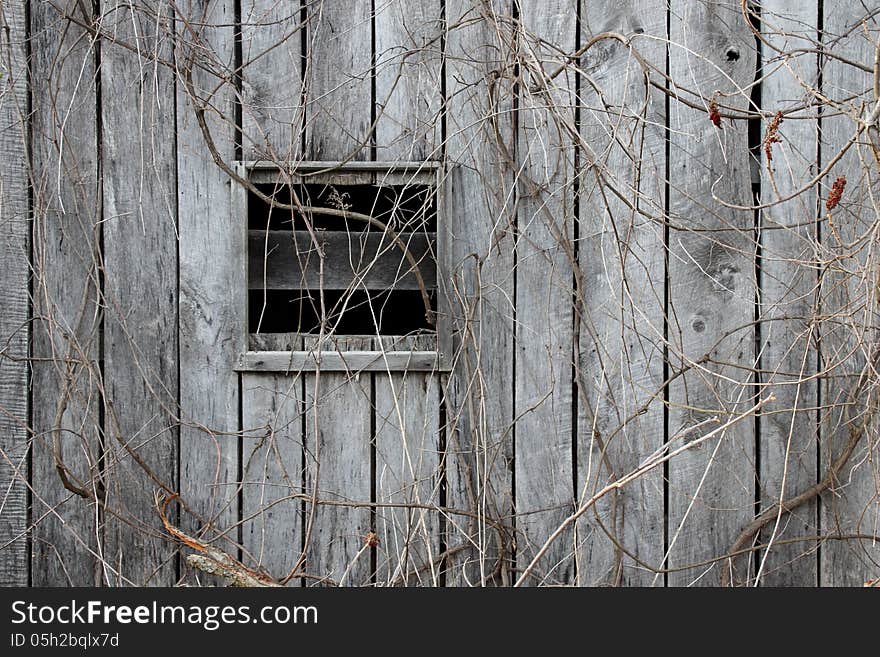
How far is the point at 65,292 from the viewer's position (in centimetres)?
248

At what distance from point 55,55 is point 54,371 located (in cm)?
94

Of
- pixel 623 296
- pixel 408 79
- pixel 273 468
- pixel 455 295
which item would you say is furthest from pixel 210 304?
pixel 623 296

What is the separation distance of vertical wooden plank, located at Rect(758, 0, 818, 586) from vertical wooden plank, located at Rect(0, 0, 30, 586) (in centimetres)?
221

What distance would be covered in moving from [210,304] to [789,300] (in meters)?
1.74

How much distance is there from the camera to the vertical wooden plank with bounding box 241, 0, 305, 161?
97.2 inches

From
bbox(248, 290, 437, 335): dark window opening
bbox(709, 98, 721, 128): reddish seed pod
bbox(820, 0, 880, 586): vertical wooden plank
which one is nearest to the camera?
bbox(709, 98, 721, 128): reddish seed pod

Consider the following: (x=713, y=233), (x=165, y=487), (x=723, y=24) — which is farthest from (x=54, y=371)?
(x=723, y=24)

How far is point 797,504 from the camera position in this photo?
8.21ft

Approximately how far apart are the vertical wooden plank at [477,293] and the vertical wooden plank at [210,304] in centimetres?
64

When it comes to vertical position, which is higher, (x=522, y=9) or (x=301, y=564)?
(x=522, y=9)

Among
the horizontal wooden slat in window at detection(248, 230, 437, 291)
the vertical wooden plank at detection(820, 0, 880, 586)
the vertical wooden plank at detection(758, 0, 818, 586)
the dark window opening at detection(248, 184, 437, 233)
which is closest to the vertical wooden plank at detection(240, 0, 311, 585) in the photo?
the dark window opening at detection(248, 184, 437, 233)

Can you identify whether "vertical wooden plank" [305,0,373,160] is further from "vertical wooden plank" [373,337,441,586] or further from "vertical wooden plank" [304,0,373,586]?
"vertical wooden plank" [373,337,441,586]

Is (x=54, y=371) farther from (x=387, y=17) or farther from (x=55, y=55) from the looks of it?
(x=387, y=17)

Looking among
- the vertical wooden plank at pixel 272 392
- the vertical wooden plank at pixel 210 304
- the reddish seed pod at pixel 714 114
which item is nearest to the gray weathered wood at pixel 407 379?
the vertical wooden plank at pixel 272 392
